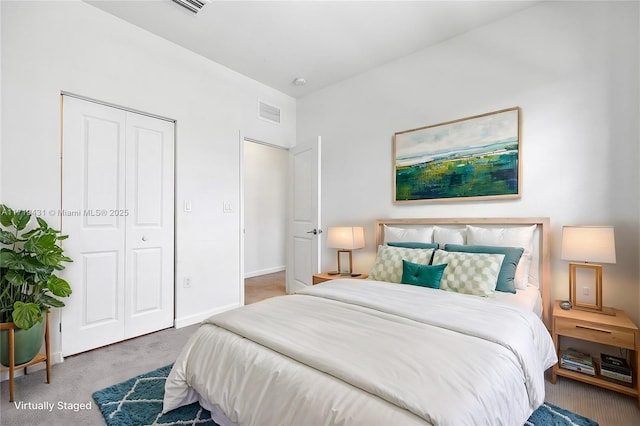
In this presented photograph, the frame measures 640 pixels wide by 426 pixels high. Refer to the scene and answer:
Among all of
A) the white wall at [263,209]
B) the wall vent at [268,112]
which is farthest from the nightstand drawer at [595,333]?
the white wall at [263,209]

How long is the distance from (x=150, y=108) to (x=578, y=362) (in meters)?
3.94

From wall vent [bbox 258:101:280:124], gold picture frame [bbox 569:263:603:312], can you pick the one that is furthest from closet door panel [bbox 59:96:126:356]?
gold picture frame [bbox 569:263:603:312]

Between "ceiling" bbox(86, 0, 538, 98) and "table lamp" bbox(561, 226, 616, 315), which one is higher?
"ceiling" bbox(86, 0, 538, 98)

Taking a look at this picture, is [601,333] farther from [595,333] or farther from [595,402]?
[595,402]

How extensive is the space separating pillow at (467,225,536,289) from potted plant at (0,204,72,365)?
3.10m

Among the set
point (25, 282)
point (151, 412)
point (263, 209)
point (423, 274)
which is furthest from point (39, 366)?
point (263, 209)

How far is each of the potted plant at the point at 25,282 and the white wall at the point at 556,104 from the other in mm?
2902

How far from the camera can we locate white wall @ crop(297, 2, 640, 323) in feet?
7.12

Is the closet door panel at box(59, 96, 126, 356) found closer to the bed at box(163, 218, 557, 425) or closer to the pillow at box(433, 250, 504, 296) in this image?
the bed at box(163, 218, 557, 425)

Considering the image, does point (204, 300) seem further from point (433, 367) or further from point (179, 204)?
point (433, 367)

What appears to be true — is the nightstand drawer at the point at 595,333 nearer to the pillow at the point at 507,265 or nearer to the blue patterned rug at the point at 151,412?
the pillow at the point at 507,265

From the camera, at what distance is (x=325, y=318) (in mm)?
1625

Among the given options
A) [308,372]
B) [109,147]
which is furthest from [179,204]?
[308,372]

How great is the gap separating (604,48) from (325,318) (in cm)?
276
